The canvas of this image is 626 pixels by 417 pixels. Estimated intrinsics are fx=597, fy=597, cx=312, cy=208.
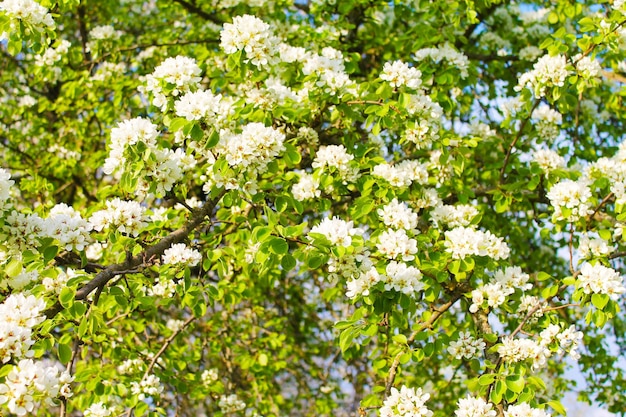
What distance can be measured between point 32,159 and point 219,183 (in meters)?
3.88

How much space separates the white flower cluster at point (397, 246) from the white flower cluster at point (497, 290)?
535 millimetres

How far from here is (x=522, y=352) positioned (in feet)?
9.29

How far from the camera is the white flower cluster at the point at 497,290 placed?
310 cm

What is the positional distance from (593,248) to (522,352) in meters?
0.89

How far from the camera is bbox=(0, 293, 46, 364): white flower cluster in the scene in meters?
2.02

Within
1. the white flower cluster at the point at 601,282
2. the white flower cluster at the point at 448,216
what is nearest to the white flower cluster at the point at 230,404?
the white flower cluster at the point at 448,216

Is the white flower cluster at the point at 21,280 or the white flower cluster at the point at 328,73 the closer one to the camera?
the white flower cluster at the point at 21,280

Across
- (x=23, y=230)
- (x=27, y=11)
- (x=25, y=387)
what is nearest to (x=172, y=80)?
(x=27, y=11)

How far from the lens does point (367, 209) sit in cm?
316

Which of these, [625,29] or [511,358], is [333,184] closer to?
[511,358]

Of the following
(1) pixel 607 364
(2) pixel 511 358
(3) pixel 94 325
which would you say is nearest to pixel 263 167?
(3) pixel 94 325

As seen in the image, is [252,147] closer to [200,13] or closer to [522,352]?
[522,352]

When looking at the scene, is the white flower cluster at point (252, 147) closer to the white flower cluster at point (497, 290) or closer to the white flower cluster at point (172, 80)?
the white flower cluster at point (172, 80)

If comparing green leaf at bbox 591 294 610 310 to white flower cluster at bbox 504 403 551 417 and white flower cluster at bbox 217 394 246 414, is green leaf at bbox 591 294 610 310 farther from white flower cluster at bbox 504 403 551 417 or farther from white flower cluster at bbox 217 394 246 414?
white flower cluster at bbox 217 394 246 414
